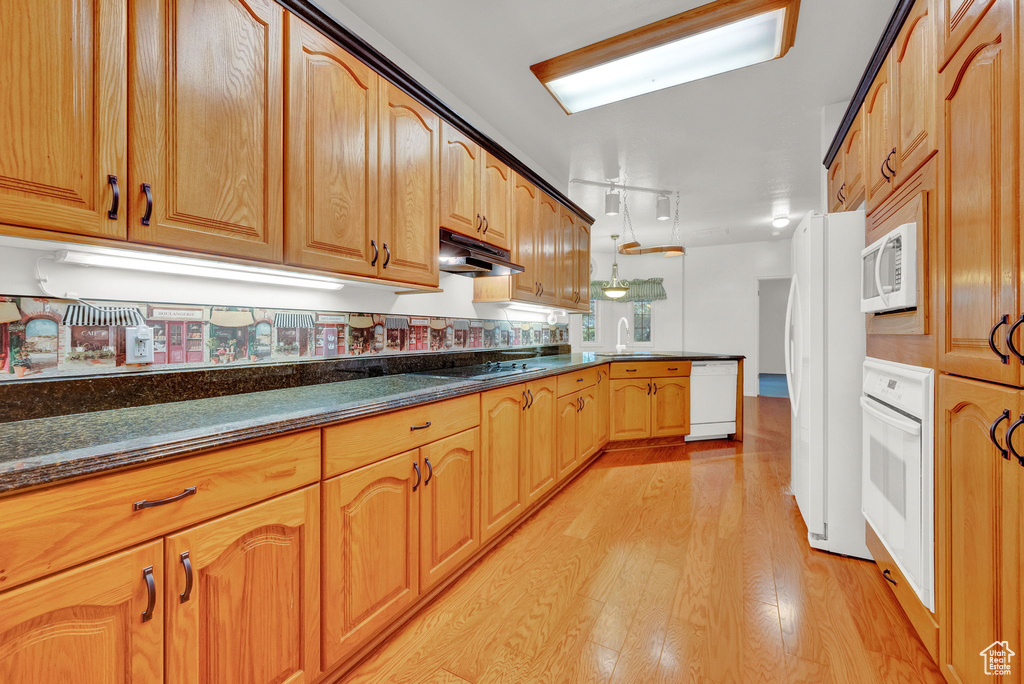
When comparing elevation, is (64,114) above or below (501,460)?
above

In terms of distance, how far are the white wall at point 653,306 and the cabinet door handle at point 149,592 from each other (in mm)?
7549

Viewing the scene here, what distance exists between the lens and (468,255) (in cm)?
226

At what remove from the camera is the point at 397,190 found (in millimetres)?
1889

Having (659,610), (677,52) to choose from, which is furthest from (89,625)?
(677,52)

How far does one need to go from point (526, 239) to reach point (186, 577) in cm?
259

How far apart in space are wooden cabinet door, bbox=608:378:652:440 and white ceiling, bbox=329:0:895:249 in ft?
6.61

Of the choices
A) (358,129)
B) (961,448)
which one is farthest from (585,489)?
(358,129)

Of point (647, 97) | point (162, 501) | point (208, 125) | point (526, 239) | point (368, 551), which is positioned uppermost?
point (647, 97)

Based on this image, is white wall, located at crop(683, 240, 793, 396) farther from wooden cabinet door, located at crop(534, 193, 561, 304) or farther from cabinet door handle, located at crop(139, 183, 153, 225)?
cabinet door handle, located at crop(139, 183, 153, 225)

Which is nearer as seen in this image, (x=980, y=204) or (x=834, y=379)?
(x=980, y=204)

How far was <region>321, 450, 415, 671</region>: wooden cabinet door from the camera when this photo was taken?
4.02 feet

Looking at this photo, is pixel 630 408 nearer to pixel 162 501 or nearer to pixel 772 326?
pixel 162 501

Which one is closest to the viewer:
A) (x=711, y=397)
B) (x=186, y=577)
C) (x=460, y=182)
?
(x=186, y=577)

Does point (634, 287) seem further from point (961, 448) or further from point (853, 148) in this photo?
point (961, 448)
